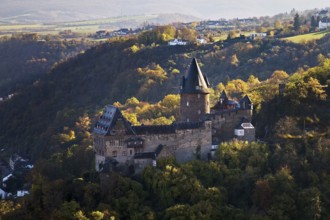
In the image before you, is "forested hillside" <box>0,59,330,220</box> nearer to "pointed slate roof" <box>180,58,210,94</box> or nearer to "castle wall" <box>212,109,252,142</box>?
"castle wall" <box>212,109,252,142</box>

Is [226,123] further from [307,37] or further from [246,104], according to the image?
[307,37]

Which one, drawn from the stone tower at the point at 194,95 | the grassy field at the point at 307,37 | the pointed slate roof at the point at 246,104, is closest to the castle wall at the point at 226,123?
the pointed slate roof at the point at 246,104

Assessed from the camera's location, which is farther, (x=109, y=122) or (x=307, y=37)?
(x=307, y=37)

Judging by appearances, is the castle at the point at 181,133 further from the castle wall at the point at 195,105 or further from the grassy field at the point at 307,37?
the grassy field at the point at 307,37

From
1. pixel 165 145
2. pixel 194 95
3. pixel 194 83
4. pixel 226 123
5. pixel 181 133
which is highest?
pixel 194 83

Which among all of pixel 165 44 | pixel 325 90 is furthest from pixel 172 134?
pixel 165 44

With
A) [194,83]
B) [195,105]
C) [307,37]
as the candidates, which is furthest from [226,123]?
[307,37]

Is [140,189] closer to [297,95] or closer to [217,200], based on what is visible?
[217,200]
